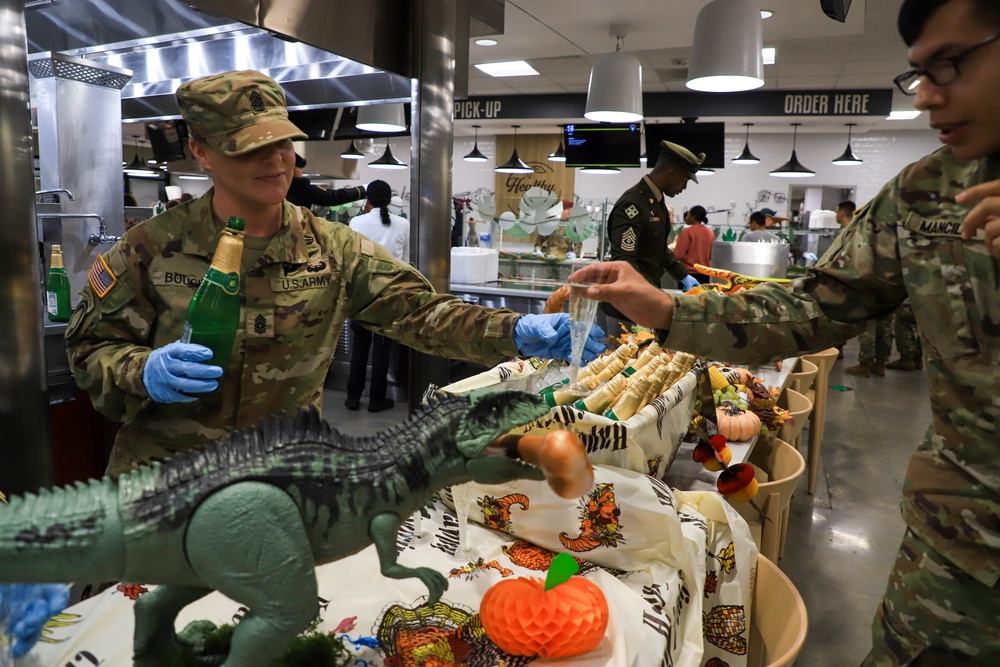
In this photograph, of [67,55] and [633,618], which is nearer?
[633,618]

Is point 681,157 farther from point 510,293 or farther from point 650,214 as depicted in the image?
point 510,293

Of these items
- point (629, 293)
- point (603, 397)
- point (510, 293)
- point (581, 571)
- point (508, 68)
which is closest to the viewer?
point (629, 293)

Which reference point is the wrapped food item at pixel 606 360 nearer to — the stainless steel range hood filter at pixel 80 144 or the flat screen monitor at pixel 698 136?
the stainless steel range hood filter at pixel 80 144

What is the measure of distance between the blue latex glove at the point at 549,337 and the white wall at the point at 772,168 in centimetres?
1276

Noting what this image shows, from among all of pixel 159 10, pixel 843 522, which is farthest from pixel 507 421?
pixel 843 522

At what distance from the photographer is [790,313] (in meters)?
1.38

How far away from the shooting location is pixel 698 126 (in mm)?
8453

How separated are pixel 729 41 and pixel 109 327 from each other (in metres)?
4.45

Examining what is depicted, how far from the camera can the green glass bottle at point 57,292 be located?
11.3 ft

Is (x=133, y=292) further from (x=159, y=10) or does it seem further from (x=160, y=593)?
(x=159, y=10)

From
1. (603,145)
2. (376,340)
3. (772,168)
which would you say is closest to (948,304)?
(376,340)

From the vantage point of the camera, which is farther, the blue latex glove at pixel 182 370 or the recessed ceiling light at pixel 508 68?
the recessed ceiling light at pixel 508 68

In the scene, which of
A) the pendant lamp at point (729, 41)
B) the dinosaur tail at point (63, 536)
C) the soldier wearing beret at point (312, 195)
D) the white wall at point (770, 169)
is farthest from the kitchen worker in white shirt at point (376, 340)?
the white wall at point (770, 169)

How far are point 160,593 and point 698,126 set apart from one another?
8522 mm
